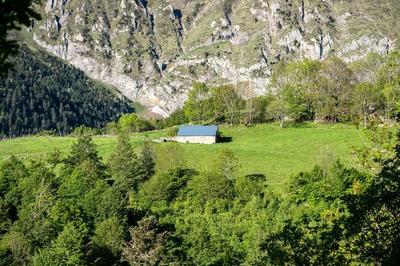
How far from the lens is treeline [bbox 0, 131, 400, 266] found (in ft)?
205

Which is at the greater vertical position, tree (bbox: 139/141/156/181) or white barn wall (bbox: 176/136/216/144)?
white barn wall (bbox: 176/136/216/144)

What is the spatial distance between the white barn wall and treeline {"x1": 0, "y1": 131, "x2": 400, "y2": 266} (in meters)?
17.0

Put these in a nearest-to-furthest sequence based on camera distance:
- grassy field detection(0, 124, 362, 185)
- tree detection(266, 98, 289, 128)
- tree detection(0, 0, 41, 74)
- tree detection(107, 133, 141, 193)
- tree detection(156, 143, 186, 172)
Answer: tree detection(0, 0, 41, 74), tree detection(107, 133, 141, 193), grassy field detection(0, 124, 362, 185), tree detection(156, 143, 186, 172), tree detection(266, 98, 289, 128)

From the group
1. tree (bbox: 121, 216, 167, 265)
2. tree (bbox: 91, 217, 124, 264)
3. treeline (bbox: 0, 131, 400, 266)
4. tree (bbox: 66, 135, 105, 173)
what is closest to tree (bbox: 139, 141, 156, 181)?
treeline (bbox: 0, 131, 400, 266)

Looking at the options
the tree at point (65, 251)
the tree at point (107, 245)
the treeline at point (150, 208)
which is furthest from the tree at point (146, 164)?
the tree at point (65, 251)

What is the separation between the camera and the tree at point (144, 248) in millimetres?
59594

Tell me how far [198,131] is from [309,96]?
3308 centimetres

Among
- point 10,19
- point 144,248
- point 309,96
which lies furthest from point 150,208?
point 10,19

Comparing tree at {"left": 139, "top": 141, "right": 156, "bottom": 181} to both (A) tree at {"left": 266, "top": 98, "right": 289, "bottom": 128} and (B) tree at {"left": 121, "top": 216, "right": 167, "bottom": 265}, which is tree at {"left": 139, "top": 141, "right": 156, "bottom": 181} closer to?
(B) tree at {"left": 121, "top": 216, "right": 167, "bottom": 265}

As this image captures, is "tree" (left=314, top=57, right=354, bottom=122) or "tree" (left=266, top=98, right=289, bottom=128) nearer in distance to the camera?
"tree" (left=266, top=98, right=289, bottom=128)

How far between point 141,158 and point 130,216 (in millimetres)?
19417

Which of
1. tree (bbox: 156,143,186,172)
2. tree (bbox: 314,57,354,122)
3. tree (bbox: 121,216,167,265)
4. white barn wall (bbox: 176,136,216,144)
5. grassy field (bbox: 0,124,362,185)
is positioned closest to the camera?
tree (bbox: 121,216,167,265)

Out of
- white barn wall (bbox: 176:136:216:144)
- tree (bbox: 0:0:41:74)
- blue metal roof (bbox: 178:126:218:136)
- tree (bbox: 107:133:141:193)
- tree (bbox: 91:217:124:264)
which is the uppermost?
tree (bbox: 0:0:41:74)

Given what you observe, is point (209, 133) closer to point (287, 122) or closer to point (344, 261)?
point (287, 122)
